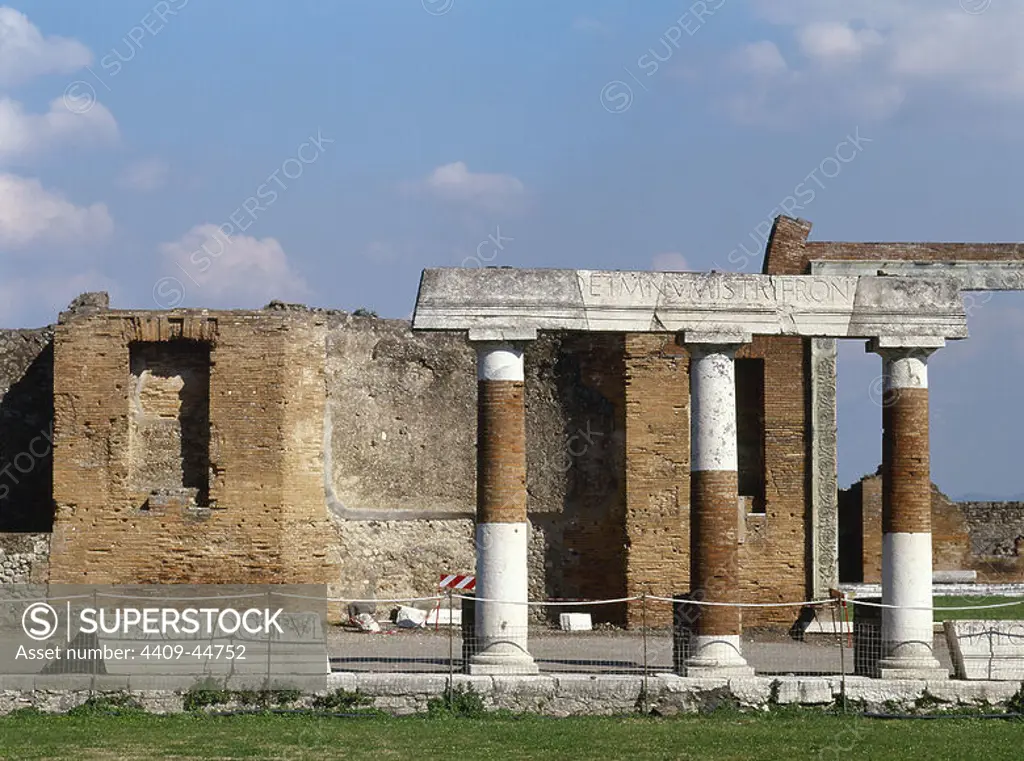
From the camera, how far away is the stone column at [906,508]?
15664mm

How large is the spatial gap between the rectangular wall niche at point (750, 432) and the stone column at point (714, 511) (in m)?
6.32

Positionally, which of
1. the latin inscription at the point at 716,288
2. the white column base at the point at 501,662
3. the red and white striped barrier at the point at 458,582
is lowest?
the white column base at the point at 501,662

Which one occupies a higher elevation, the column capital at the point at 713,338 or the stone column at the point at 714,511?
the column capital at the point at 713,338

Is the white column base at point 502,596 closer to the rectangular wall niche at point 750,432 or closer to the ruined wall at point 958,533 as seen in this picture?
the rectangular wall niche at point 750,432

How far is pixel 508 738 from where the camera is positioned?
1285cm

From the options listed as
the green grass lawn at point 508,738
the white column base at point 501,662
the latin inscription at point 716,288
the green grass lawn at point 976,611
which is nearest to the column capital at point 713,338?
the latin inscription at point 716,288

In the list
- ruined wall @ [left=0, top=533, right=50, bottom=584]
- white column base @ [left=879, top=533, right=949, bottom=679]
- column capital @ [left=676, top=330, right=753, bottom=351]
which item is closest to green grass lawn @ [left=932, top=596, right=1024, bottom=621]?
white column base @ [left=879, top=533, right=949, bottom=679]

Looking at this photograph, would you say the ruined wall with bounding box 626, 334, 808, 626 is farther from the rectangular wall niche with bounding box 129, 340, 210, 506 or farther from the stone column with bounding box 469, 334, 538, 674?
the stone column with bounding box 469, 334, 538, 674

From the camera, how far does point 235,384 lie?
20.7 m

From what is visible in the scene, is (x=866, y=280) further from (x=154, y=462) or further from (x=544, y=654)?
(x=154, y=462)

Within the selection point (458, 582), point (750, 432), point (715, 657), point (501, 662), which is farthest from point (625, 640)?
point (501, 662)

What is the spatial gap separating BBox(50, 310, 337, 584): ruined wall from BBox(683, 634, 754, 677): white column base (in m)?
6.96

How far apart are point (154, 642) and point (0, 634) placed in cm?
143

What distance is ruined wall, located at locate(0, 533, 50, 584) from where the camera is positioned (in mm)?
20312
